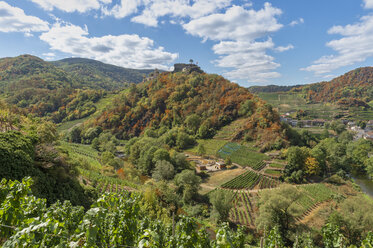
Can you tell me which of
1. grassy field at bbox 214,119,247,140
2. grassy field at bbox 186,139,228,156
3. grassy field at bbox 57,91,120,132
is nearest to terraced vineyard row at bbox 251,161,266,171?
grassy field at bbox 186,139,228,156

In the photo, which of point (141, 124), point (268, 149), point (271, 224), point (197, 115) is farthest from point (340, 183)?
point (141, 124)

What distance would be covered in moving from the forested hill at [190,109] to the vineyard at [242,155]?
585 centimetres

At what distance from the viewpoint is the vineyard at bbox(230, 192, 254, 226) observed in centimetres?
2613

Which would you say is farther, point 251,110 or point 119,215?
point 251,110

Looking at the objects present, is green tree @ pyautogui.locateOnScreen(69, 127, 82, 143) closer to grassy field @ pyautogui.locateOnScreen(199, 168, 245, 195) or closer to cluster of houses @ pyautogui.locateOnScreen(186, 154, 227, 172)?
cluster of houses @ pyautogui.locateOnScreen(186, 154, 227, 172)

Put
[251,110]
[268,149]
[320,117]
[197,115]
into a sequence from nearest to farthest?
[268,149] < [251,110] < [197,115] < [320,117]

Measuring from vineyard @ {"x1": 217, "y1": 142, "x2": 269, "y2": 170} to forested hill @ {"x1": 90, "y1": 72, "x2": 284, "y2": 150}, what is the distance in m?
5.85

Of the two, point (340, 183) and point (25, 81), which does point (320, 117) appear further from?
point (25, 81)

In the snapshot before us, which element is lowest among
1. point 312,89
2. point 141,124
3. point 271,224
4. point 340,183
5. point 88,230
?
point 340,183

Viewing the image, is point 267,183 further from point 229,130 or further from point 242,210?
point 229,130

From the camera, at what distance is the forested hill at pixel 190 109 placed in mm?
61966

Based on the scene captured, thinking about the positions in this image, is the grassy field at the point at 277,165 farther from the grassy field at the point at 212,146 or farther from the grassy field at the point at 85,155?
the grassy field at the point at 85,155

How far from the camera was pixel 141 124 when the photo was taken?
85.1 meters

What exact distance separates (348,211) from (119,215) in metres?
29.6
